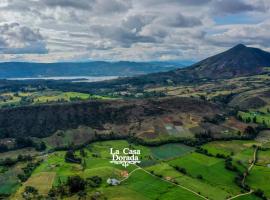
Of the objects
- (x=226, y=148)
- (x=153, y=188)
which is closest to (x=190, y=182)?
(x=153, y=188)

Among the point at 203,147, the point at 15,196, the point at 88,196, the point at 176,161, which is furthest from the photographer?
the point at 203,147

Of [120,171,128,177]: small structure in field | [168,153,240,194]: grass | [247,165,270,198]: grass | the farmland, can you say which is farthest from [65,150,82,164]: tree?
[247,165,270,198]: grass

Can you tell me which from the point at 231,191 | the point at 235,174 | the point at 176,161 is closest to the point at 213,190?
the point at 231,191

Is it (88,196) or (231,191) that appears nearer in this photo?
(88,196)

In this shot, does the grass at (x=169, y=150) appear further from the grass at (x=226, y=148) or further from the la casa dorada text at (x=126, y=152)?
the grass at (x=226, y=148)

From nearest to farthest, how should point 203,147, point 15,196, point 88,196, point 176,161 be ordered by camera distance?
point 88,196
point 15,196
point 176,161
point 203,147

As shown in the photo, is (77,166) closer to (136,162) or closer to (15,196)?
(136,162)

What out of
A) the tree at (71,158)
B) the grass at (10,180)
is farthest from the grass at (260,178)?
the grass at (10,180)
